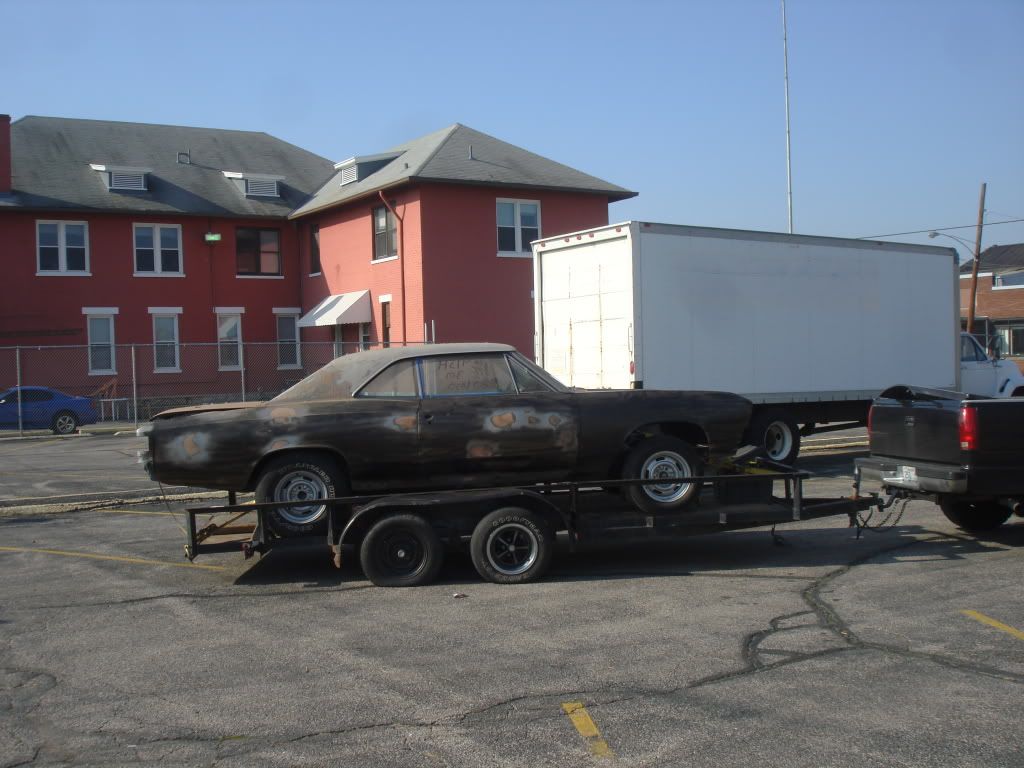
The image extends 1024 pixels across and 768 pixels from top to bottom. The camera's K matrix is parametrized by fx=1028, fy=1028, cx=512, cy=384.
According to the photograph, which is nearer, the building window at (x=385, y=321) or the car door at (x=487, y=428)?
the car door at (x=487, y=428)

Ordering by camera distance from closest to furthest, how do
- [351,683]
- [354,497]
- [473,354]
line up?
[351,683] < [354,497] < [473,354]

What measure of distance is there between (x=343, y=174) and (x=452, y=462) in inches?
1076

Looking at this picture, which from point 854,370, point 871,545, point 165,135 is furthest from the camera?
point 165,135

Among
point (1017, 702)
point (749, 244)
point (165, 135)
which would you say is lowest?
point (1017, 702)

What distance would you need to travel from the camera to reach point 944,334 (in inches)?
678

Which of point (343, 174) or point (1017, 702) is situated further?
point (343, 174)

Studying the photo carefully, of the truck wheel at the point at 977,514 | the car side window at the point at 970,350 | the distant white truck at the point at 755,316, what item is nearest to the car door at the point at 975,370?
the car side window at the point at 970,350

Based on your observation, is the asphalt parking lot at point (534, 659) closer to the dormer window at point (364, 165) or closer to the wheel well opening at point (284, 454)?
the wheel well opening at point (284, 454)

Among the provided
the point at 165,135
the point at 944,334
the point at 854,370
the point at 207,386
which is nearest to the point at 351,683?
the point at 854,370

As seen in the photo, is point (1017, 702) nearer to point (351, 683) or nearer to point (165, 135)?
point (351, 683)

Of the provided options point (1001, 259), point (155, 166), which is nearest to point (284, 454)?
point (155, 166)

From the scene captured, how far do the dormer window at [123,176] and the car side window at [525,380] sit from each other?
93.9ft

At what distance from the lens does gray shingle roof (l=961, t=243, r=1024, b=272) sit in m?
56.3

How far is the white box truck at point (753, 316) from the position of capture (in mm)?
14195
